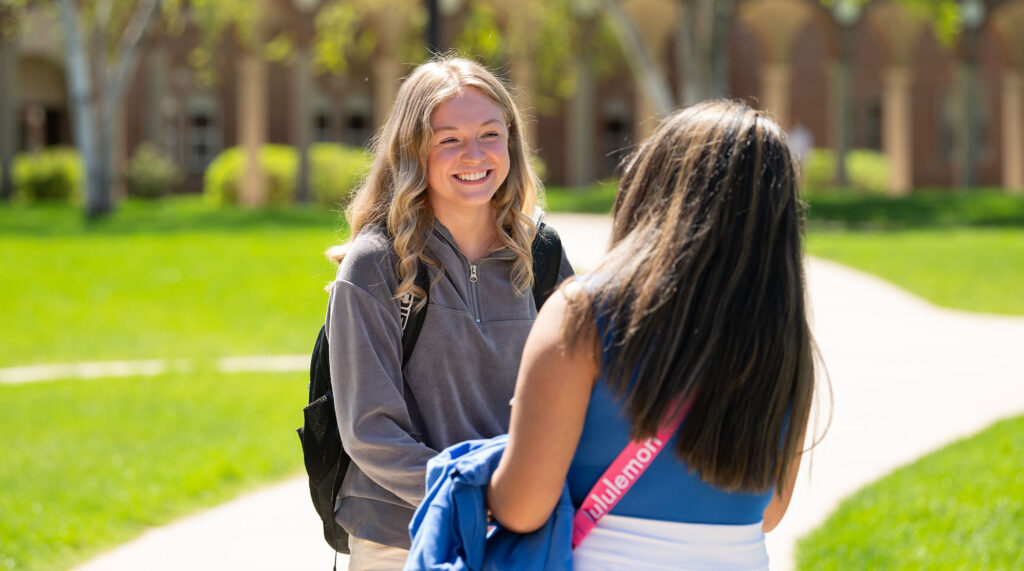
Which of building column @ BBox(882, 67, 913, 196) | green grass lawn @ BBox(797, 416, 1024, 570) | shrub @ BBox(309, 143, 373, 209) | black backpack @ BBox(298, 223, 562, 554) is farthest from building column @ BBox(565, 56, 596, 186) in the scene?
black backpack @ BBox(298, 223, 562, 554)

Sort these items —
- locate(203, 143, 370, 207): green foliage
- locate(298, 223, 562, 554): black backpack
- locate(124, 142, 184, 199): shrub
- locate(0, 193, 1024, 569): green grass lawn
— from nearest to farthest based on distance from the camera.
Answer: locate(298, 223, 562, 554): black backpack
locate(0, 193, 1024, 569): green grass lawn
locate(203, 143, 370, 207): green foliage
locate(124, 142, 184, 199): shrub

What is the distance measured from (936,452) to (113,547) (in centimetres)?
468

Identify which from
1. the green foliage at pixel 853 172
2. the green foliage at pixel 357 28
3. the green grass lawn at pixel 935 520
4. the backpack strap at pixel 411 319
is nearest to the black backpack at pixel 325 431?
the backpack strap at pixel 411 319

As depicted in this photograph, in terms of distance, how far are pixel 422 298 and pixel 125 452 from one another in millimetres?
5475

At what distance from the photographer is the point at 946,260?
1488 cm

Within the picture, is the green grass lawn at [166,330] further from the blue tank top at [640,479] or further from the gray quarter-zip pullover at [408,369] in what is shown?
the blue tank top at [640,479]

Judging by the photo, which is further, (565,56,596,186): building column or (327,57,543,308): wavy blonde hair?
(565,56,596,186): building column

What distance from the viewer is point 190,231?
17.9 m

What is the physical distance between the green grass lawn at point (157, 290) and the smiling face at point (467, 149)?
8.79 metres

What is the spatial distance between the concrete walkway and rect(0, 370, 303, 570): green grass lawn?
0.27 m

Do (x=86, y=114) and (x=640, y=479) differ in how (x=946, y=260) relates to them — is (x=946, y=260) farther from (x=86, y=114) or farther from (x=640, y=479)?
(x=86, y=114)

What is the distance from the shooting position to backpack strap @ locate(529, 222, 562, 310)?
2.75 metres

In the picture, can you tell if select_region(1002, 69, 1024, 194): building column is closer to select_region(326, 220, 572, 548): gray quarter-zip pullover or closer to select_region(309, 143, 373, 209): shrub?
select_region(309, 143, 373, 209): shrub

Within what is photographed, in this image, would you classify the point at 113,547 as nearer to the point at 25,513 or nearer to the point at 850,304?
the point at 25,513
